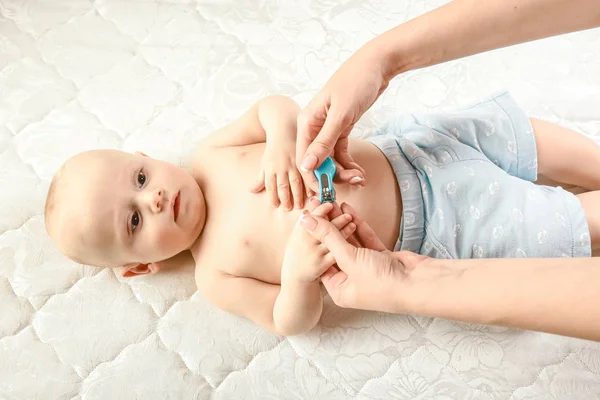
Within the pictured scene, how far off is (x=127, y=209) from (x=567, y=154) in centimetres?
94

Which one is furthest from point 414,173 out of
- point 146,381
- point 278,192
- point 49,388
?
point 49,388

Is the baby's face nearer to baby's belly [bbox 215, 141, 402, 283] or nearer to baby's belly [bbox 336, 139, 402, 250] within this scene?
baby's belly [bbox 215, 141, 402, 283]

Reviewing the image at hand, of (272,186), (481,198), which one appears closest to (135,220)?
(272,186)

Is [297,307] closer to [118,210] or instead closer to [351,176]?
[351,176]

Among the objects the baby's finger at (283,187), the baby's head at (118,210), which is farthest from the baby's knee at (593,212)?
the baby's head at (118,210)

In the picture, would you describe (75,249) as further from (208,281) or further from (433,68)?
(433,68)

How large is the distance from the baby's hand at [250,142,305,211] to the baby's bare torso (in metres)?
0.03

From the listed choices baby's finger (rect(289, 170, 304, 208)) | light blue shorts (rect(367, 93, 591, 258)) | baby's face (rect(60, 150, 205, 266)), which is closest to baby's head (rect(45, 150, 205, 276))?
baby's face (rect(60, 150, 205, 266))

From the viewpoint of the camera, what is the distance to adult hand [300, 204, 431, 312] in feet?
2.52

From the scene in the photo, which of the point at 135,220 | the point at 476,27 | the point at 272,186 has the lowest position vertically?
the point at 135,220

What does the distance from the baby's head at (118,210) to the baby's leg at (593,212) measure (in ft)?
2.63

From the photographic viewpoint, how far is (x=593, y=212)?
1.05 meters

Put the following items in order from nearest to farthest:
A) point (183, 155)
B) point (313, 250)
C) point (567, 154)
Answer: point (313, 250)
point (567, 154)
point (183, 155)

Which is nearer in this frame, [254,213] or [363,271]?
[363,271]
